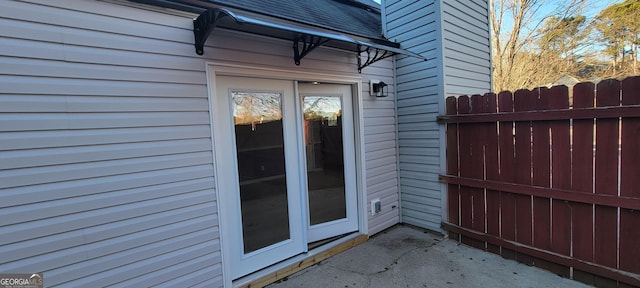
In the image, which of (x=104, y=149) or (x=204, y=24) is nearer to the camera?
(x=104, y=149)

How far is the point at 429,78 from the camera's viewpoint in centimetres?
354

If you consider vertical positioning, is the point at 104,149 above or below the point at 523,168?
above

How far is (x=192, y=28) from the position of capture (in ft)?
7.39

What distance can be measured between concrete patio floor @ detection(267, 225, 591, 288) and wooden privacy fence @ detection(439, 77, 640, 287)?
21 cm

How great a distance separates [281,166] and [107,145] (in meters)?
1.44

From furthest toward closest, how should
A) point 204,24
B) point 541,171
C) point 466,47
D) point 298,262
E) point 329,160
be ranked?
point 466,47
point 329,160
point 298,262
point 541,171
point 204,24

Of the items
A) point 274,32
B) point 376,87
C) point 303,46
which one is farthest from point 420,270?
point 274,32

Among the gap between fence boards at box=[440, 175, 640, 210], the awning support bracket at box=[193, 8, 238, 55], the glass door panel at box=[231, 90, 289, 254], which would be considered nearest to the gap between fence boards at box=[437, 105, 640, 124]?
the gap between fence boards at box=[440, 175, 640, 210]

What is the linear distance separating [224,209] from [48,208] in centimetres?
110

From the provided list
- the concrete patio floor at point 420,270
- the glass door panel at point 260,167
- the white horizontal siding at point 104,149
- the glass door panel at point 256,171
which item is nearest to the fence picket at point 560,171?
the concrete patio floor at point 420,270

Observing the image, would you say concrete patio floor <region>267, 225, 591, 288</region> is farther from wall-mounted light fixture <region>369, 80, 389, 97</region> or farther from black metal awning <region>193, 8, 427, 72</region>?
black metal awning <region>193, 8, 427, 72</region>

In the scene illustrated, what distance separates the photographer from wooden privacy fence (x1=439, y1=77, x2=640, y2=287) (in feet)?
7.41

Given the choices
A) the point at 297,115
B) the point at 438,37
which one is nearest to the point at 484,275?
the point at 297,115

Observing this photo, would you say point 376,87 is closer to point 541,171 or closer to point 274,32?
point 274,32
